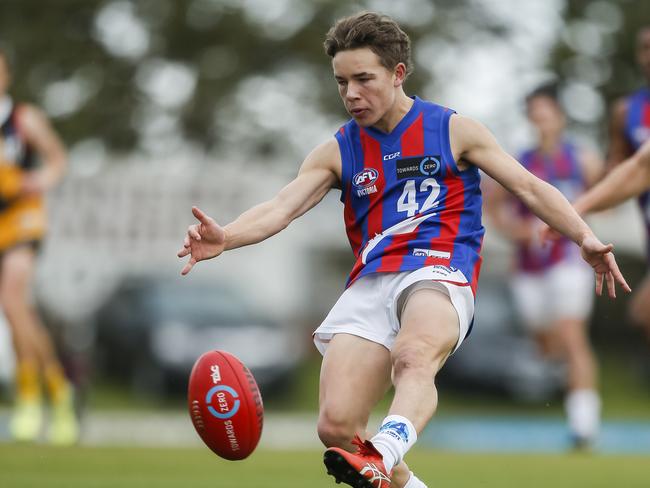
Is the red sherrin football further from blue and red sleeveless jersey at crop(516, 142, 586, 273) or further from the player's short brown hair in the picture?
blue and red sleeveless jersey at crop(516, 142, 586, 273)

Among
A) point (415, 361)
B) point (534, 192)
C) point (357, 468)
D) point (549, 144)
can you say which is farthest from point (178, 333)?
point (357, 468)

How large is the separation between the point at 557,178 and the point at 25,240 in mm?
4497

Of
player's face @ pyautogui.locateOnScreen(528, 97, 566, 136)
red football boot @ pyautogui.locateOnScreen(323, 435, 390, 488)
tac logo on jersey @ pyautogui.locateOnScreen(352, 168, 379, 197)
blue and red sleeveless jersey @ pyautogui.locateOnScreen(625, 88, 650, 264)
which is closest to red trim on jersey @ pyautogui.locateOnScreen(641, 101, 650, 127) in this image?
blue and red sleeveless jersey @ pyautogui.locateOnScreen(625, 88, 650, 264)

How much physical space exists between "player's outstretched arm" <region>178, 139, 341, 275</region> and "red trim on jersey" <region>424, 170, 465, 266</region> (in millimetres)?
565

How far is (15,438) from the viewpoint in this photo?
1002 cm

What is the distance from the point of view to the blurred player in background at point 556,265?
10164 mm

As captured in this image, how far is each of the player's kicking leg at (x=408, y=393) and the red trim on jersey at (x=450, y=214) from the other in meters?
0.29

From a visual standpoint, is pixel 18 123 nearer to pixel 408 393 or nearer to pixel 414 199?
pixel 414 199

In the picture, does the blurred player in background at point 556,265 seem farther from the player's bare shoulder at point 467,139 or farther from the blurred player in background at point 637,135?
the player's bare shoulder at point 467,139

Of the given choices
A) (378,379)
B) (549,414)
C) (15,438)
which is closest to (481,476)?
(378,379)

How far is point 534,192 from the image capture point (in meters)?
5.59

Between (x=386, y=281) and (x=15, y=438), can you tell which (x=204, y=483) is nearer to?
(x=386, y=281)

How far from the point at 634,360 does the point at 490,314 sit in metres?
8.90

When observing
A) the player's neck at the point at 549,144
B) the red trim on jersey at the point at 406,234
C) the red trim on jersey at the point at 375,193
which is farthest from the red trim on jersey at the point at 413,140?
the player's neck at the point at 549,144
